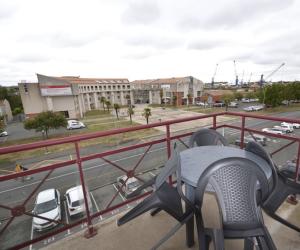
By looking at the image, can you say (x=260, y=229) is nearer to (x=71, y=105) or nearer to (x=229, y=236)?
(x=229, y=236)

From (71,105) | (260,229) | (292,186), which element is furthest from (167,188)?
(71,105)

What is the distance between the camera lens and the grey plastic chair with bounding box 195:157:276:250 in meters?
1.16

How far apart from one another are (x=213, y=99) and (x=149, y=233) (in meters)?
46.3

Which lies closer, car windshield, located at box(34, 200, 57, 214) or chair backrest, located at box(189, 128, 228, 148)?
chair backrest, located at box(189, 128, 228, 148)

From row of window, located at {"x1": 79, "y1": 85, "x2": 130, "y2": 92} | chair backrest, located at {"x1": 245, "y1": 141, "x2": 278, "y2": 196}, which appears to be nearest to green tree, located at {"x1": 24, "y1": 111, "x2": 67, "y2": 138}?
chair backrest, located at {"x1": 245, "y1": 141, "x2": 278, "y2": 196}

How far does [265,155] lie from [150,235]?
150cm

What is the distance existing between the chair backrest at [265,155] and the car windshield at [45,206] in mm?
7625

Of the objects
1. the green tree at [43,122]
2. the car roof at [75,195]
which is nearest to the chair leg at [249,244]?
the car roof at [75,195]

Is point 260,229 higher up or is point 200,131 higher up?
point 200,131

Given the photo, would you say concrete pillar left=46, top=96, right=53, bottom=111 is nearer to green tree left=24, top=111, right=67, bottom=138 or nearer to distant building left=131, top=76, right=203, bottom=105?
green tree left=24, top=111, right=67, bottom=138

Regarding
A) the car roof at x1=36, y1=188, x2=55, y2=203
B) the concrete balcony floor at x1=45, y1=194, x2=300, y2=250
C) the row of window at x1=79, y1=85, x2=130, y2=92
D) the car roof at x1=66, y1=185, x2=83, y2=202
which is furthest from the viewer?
the row of window at x1=79, y1=85, x2=130, y2=92

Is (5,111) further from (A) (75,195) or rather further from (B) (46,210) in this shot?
(B) (46,210)

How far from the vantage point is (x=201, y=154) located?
1.93 metres

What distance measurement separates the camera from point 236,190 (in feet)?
3.99
